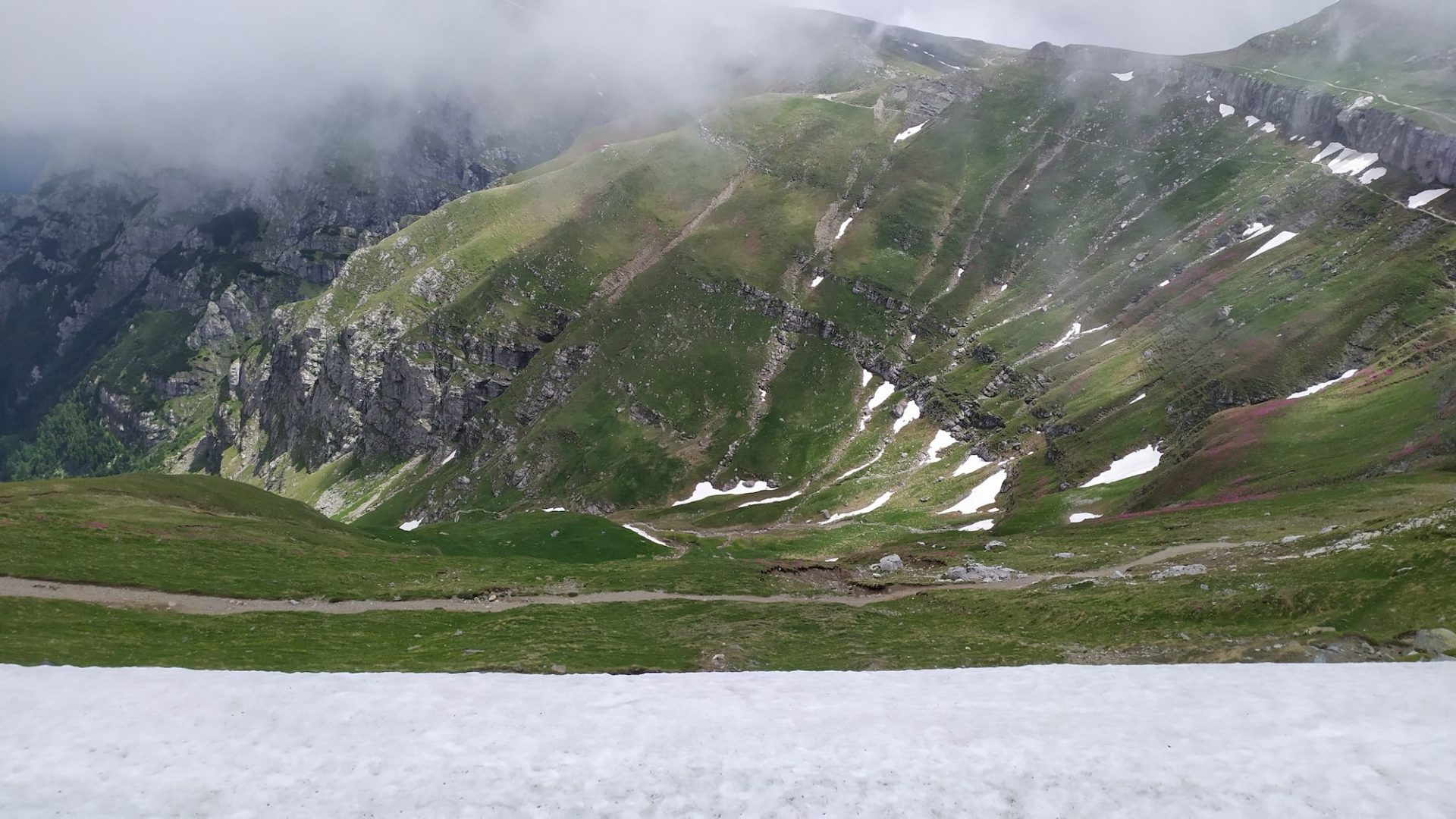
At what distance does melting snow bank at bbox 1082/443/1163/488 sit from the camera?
108 metres

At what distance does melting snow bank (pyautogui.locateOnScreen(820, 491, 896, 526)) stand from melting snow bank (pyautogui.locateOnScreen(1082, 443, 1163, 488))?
40602mm

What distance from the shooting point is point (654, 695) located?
1725cm

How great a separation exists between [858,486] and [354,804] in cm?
14754

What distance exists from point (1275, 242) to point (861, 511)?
112491mm

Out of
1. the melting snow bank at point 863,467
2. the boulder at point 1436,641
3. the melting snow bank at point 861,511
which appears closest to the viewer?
the boulder at point 1436,641

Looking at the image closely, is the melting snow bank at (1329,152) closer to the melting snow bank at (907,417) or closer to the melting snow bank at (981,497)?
the melting snow bank at (907,417)

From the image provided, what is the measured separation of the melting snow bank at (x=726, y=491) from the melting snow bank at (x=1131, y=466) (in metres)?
77.7

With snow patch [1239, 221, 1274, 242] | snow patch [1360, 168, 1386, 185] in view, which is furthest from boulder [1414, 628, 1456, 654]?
snow patch [1360, 168, 1386, 185]

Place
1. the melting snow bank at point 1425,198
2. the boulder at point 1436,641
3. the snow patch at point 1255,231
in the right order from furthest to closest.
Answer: the snow patch at point 1255,231, the melting snow bank at point 1425,198, the boulder at point 1436,641

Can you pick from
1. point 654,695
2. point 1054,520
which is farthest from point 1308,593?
point 1054,520

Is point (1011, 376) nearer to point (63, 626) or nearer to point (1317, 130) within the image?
point (1317, 130)

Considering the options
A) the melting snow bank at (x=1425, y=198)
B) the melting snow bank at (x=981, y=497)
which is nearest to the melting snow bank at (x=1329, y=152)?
the melting snow bank at (x=1425, y=198)

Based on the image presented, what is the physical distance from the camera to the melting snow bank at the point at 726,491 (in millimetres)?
174000

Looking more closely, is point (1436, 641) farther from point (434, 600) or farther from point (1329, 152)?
point (1329, 152)
